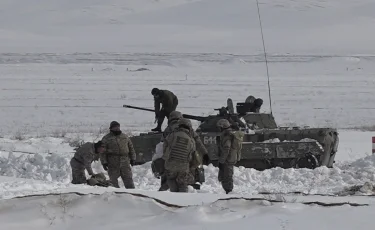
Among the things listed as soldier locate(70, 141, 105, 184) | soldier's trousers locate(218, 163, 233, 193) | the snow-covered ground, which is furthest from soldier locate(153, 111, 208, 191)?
the snow-covered ground

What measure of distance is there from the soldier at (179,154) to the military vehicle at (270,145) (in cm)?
444

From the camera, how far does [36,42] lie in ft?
326

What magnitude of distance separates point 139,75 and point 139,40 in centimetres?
5031

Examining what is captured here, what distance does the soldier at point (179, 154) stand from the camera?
11078 mm

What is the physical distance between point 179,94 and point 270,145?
21490 mm

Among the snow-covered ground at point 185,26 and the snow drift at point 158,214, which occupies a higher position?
the snow-covered ground at point 185,26

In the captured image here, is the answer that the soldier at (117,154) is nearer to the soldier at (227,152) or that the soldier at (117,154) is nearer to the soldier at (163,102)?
the soldier at (227,152)

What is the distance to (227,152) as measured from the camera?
12.7 meters

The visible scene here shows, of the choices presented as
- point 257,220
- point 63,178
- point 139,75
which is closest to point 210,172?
point 63,178

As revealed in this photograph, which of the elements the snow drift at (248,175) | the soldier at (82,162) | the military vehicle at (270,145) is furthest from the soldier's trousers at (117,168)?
the military vehicle at (270,145)

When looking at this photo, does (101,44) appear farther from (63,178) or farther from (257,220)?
(257,220)

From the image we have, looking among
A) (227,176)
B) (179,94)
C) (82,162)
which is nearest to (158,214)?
(227,176)

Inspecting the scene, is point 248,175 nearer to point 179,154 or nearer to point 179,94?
point 179,154

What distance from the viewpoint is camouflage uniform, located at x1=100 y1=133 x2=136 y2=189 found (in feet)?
40.9
